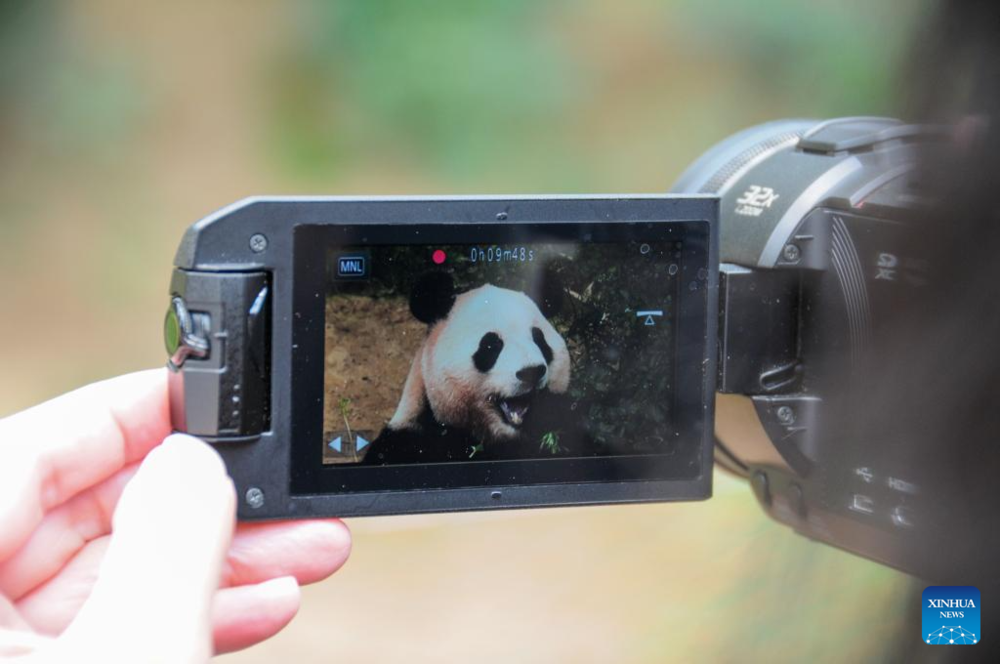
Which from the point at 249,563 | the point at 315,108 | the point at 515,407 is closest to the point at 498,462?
the point at 515,407

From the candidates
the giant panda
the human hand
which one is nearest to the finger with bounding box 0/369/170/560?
the human hand

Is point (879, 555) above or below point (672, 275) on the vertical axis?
below

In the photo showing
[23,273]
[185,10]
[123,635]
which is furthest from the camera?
[185,10]

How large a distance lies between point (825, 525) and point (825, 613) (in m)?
0.07

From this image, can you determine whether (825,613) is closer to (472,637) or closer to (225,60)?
(472,637)

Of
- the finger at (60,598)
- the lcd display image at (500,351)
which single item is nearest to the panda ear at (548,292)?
the lcd display image at (500,351)

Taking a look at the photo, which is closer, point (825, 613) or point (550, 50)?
point (825, 613)

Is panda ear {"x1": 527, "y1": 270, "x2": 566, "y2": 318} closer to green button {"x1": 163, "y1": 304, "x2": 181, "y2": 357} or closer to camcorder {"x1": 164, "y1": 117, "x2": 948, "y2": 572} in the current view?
camcorder {"x1": 164, "y1": 117, "x2": 948, "y2": 572}

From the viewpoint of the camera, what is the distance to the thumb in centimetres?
47

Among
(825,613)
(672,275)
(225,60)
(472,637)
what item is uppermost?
(225,60)

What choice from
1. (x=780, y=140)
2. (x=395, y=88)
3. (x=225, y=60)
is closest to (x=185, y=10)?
(x=225, y=60)

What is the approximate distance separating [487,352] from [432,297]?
45mm

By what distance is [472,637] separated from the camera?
81.8 inches

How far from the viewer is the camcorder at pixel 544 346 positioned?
60cm
